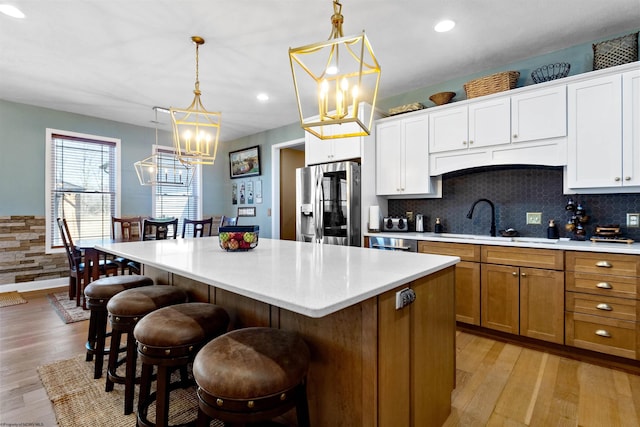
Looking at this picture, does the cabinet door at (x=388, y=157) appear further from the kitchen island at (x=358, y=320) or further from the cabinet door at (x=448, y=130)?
the kitchen island at (x=358, y=320)

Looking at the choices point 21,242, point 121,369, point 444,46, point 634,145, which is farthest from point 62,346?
point 634,145

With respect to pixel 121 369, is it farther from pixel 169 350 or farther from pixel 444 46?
pixel 444 46

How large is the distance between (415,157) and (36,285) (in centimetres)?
544

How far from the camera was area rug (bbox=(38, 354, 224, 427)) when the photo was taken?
5.47 feet

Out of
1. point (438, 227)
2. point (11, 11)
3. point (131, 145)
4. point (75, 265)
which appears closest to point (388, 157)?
point (438, 227)

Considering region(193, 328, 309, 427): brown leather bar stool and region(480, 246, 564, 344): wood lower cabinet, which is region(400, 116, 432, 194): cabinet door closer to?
region(480, 246, 564, 344): wood lower cabinet

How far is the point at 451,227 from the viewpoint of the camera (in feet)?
11.8

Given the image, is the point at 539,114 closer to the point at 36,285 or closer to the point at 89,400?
the point at 89,400

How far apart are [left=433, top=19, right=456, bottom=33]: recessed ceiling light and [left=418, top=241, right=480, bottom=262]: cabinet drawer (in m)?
1.87

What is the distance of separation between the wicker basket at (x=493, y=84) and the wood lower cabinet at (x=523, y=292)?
1520 mm

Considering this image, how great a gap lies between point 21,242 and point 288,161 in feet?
13.4

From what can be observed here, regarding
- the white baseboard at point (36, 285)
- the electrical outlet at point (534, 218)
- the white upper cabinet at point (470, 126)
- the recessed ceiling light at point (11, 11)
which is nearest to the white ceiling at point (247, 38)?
the recessed ceiling light at point (11, 11)

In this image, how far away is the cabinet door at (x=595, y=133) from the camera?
2428 millimetres

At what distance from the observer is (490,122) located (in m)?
3.01
